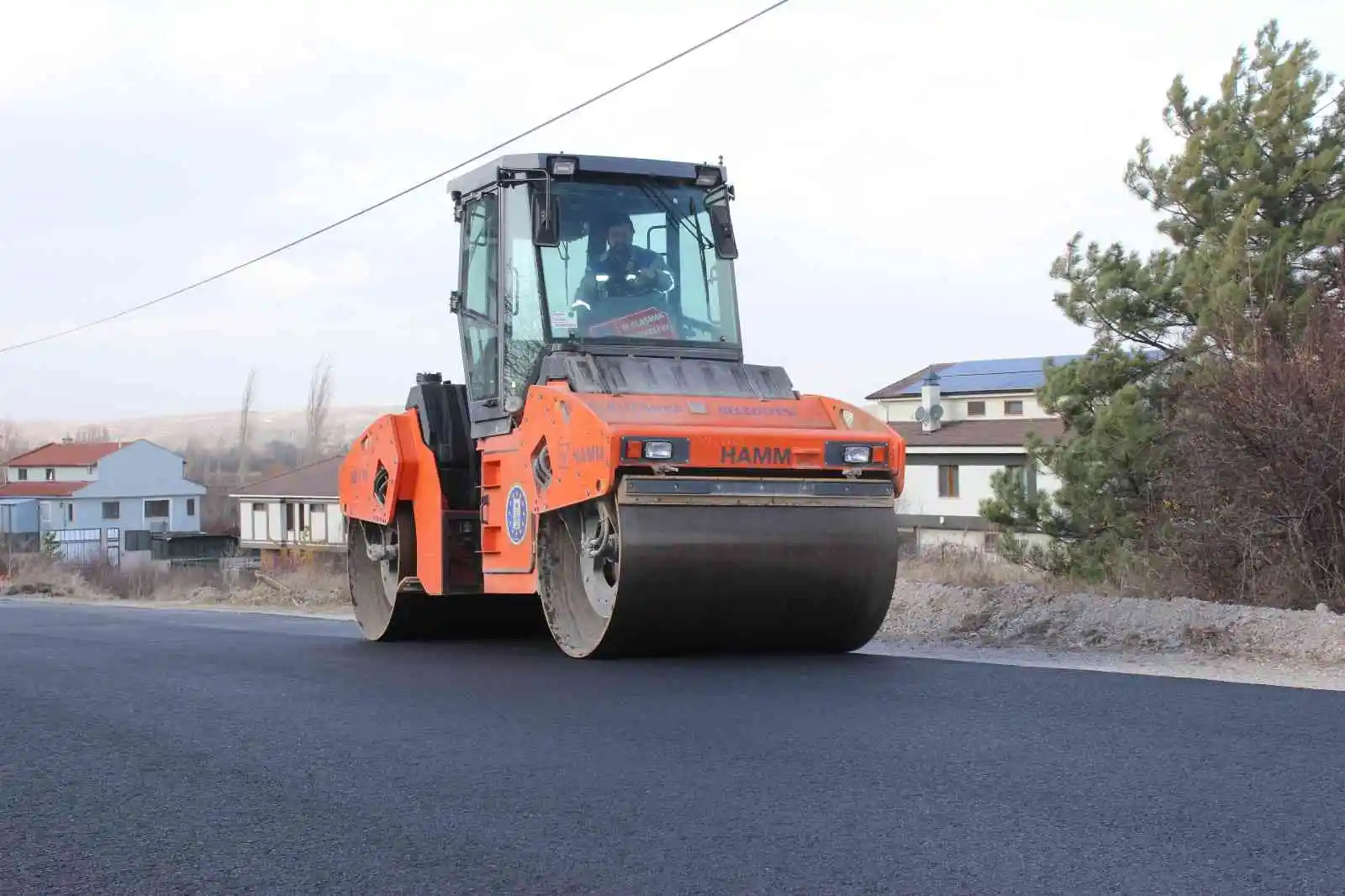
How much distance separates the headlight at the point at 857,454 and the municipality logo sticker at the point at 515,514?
2099 mm

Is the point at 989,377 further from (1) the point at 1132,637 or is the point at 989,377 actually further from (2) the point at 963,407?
(1) the point at 1132,637

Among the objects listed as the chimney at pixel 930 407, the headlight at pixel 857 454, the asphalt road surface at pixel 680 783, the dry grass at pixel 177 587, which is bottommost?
the dry grass at pixel 177 587

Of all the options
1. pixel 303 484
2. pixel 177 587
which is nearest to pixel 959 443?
pixel 177 587

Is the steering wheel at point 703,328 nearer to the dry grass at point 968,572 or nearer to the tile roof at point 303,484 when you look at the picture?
the dry grass at point 968,572

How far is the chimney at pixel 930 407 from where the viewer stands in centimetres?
4856

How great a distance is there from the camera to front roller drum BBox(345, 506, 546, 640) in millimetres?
11023

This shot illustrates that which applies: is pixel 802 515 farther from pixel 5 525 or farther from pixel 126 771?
pixel 5 525

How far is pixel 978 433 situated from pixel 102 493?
162 ft

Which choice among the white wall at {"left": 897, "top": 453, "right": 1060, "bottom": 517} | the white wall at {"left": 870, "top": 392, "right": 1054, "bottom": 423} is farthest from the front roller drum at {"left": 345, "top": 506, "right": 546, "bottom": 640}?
the white wall at {"left": 870, "top": 392, "right": 1054, "bottom": 423}

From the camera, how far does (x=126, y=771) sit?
565 cm

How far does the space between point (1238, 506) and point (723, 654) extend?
16.6ft

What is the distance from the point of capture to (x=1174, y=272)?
20594 millimetres

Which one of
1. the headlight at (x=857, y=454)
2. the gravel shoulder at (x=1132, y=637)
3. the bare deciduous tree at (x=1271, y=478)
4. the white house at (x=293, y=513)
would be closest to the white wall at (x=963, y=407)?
the white house at (x=293, y=513)

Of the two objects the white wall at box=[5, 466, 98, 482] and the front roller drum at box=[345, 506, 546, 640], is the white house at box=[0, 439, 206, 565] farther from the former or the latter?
the front roller drum at box=[345, 506, 546, 640]
